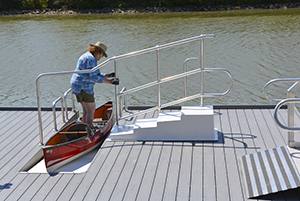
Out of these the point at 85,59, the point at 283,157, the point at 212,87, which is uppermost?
the point at 85,59

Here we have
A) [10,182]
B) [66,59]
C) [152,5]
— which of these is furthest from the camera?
[152,5]

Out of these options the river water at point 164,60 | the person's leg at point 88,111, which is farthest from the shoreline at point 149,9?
the person's leg at point 88,111

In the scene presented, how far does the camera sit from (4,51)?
56.1ft

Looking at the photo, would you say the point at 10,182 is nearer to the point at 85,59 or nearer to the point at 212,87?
the point at 85,59

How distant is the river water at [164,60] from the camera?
10508 millimetres

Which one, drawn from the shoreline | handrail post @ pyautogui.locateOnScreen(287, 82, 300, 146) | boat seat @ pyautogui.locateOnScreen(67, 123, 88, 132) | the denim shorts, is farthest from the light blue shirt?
the shoreline

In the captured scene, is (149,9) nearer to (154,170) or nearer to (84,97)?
(84,97)

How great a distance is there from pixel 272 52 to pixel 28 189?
40.1 ft

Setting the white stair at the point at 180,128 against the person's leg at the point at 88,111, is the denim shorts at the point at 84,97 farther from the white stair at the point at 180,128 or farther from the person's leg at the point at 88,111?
the white stair at the point at 180,128

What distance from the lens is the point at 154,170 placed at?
4.08 meters

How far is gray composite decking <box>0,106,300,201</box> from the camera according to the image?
3.65 meters

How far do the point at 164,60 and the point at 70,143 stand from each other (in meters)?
9.62

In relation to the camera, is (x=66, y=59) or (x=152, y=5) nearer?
(x=66, y=59)

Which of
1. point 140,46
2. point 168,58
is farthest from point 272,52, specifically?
point 140,46
